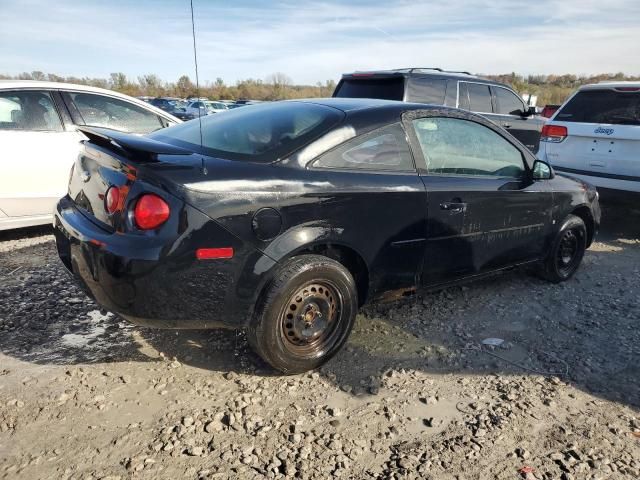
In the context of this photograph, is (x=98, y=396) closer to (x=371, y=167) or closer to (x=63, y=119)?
(x=371, y=167)

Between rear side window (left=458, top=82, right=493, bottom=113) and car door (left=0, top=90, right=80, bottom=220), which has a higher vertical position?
rear side window (left=458, top=82, right=493, bottom=113)

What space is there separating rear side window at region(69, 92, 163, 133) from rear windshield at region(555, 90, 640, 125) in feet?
16.3

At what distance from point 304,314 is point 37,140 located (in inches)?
145

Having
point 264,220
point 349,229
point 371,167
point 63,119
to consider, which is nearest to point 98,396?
point 264,220

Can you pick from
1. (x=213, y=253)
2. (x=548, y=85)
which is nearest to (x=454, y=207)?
(x=213, y=253)

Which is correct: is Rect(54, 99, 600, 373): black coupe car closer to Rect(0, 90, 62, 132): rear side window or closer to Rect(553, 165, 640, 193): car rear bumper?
Rect(0, 90, 62, 132): rear side window

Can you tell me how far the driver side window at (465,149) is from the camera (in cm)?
347

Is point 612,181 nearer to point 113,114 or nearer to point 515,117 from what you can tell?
point 515,117

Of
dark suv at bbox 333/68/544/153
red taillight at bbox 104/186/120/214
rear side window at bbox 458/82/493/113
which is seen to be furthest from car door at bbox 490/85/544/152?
red taillight at bbox 104/186/120/214

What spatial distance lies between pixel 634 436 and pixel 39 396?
303cm

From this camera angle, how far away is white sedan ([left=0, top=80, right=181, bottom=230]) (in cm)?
492

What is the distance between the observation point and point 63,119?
5.25m

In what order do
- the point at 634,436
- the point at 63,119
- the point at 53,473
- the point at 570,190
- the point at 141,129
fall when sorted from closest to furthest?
the point at 53,473, the point at 634,436, the point at 570,190, the point at 63,119, the point at 141,129

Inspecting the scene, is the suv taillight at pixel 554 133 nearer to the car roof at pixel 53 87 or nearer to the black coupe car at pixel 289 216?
the black coupe car at pixel 289 216
